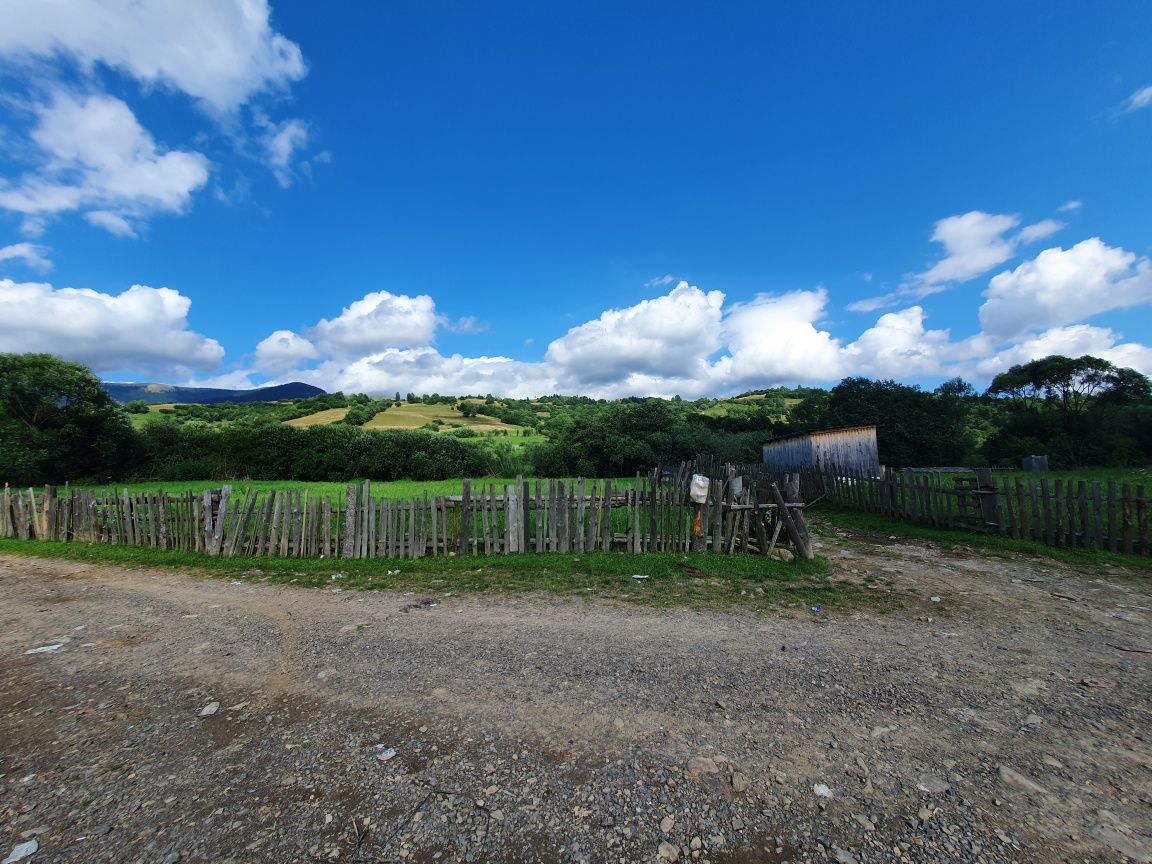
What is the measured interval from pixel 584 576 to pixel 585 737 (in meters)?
4.82

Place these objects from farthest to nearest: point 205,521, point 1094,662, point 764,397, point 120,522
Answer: point 764,397
point 120,522
point 205,521
point 1094,662

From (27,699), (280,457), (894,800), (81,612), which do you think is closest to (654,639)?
(894,800)

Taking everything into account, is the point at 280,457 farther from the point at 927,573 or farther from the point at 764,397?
the point at 764,397

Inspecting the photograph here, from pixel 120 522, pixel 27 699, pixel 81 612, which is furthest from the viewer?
pixel 120 522

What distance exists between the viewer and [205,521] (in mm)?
10836

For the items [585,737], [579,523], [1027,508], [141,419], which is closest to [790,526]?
[579,523]

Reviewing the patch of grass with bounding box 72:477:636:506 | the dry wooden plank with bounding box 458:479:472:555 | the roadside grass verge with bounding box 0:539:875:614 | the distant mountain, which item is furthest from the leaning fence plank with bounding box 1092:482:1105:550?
the distant mountain

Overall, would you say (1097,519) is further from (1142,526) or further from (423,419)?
(423,419)

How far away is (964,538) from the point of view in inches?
434

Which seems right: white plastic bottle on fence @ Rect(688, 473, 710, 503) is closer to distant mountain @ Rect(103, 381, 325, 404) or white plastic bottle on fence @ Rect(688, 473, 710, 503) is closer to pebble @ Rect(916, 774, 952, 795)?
pebble @ Rect(916, 774, 952, 795)

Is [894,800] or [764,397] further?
[764,397]

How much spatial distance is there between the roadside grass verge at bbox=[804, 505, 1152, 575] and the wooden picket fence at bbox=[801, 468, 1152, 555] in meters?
0.26

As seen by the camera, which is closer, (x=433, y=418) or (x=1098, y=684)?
(x=1098, y=684)

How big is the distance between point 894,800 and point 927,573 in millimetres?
6921
